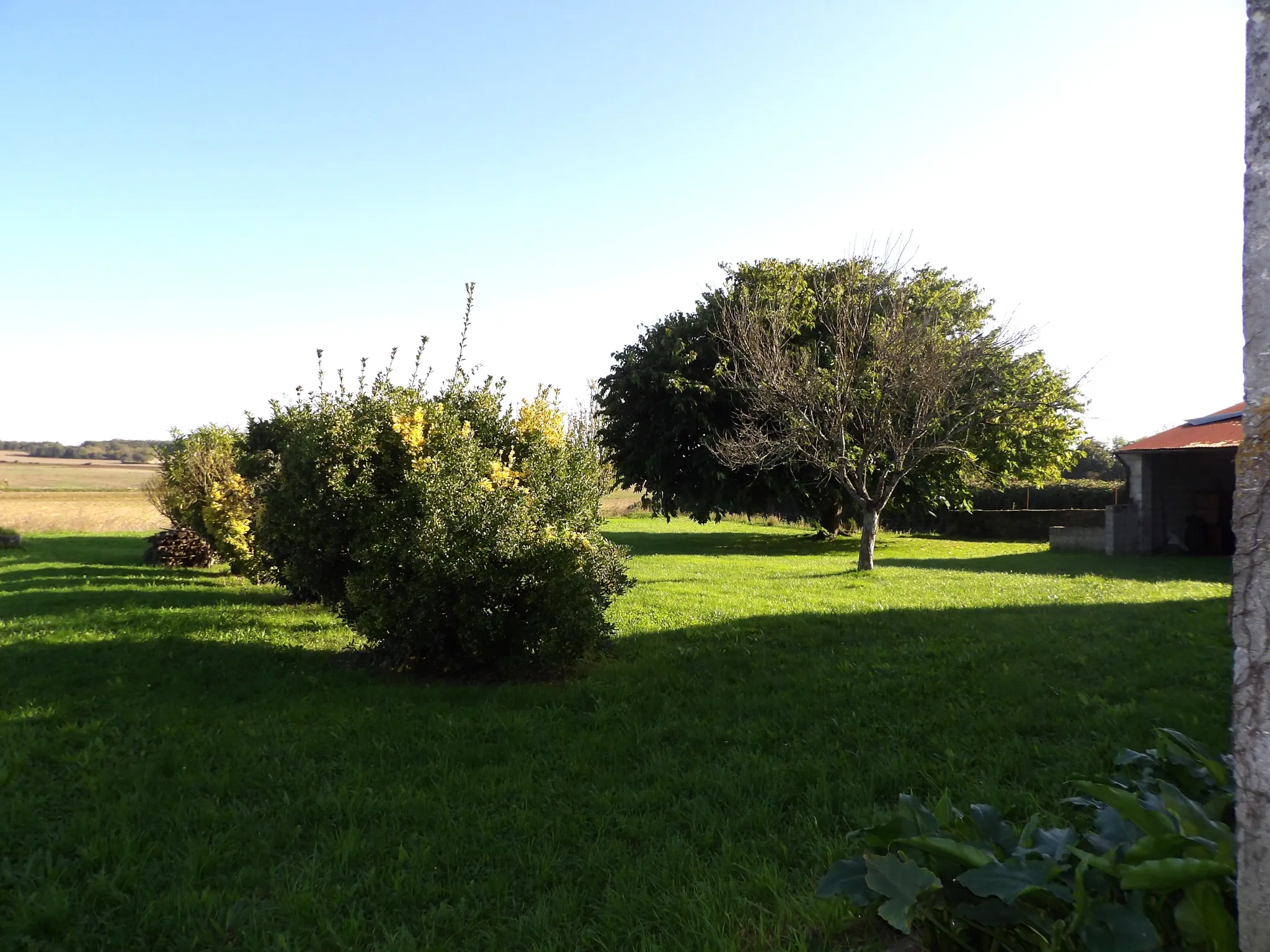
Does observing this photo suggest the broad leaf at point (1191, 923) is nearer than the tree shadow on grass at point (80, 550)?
Yes

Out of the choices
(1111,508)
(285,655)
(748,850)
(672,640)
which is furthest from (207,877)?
(1111,508)

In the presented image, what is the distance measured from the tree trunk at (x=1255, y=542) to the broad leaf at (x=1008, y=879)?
471 mm

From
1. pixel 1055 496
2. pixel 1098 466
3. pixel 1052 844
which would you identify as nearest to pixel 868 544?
pixel 1052 844

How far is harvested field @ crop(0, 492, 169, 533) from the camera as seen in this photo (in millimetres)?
30328

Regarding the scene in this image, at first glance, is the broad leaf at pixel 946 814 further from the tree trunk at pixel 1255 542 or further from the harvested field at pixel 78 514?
the harvested field at pixel 78 514

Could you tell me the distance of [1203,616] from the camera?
840 cm

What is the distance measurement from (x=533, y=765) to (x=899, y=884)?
2.70 m

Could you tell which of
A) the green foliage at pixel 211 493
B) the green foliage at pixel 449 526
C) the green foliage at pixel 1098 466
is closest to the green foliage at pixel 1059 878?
the green foliage at pixel 449 526

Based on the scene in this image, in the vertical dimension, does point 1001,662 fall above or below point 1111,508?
below

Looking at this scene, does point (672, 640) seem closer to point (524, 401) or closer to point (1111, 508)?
point (524, 401)

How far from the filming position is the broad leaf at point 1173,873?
2172 mm

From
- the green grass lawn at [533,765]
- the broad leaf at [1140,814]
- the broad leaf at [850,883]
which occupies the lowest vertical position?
the green grass lawn at [533,765]

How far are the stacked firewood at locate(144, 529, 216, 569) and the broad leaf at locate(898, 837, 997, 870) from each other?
701 inches

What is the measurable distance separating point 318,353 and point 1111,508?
17.5 m
